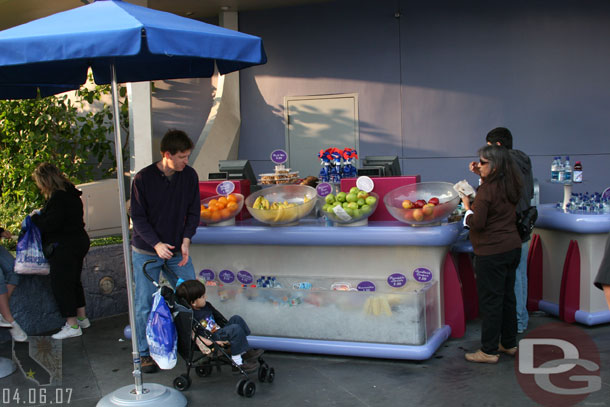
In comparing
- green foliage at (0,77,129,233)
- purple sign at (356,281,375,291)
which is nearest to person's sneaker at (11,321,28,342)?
green foliage at (0,77,129,233)

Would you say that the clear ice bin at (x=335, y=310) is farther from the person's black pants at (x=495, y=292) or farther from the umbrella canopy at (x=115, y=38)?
the umbrella canopy at (x=115, y=38)

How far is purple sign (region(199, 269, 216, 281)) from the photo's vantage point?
5664 millimetres

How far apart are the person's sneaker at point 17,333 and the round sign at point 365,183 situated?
3275mm

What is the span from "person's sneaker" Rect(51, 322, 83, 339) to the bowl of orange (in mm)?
1691

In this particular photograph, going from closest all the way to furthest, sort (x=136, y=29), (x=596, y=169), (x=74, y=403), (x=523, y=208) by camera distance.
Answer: (x=136, y=29) < (x=74, y=403) < (x=523, y=208) < (x=596, y=169)

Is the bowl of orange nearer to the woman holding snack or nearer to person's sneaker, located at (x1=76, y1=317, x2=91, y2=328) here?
person's sneaker, located at (x1=76, y1=317, x2=91, y2=328)

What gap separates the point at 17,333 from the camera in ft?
18.3

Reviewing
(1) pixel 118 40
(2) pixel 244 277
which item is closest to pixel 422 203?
(2) pixel 244 277

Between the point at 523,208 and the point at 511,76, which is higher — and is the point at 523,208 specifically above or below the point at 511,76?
below

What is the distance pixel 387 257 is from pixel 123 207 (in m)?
2.22

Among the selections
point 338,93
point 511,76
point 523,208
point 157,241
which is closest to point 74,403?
point 157,241

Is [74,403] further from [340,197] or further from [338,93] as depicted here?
[338,93]

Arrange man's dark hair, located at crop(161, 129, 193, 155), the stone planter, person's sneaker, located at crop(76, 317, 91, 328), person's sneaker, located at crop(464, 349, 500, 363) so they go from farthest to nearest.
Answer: person's sneaker, located at crop(76, 317, 91, 328), the stone planter, person's sneaker, located at crop(464, 349, 500, 363), man's dark hair, located at crop(161, 129, 193, 155)

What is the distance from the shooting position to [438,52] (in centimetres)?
887
